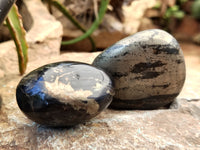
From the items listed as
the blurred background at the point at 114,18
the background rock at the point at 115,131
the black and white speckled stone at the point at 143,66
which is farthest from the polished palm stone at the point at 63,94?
the blurred background at the point at 114,18

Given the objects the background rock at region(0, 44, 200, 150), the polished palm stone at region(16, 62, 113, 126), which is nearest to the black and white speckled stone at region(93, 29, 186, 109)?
the background rock at region(0, 44, 200, 150)

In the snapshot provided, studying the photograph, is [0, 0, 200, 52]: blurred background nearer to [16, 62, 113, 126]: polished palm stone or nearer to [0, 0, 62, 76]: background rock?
[0, 0, 62, 76]: background rock

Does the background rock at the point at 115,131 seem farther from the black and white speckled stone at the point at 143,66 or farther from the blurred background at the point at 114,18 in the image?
the blurred background at the point at 114,18

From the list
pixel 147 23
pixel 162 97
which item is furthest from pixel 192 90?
pixel 147 23

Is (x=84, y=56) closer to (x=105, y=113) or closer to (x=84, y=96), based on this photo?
(x=105, y=113)

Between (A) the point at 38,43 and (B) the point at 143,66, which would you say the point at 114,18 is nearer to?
(A) the point at 38,43

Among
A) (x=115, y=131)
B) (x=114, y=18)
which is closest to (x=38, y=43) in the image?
(x=115, y=131)
